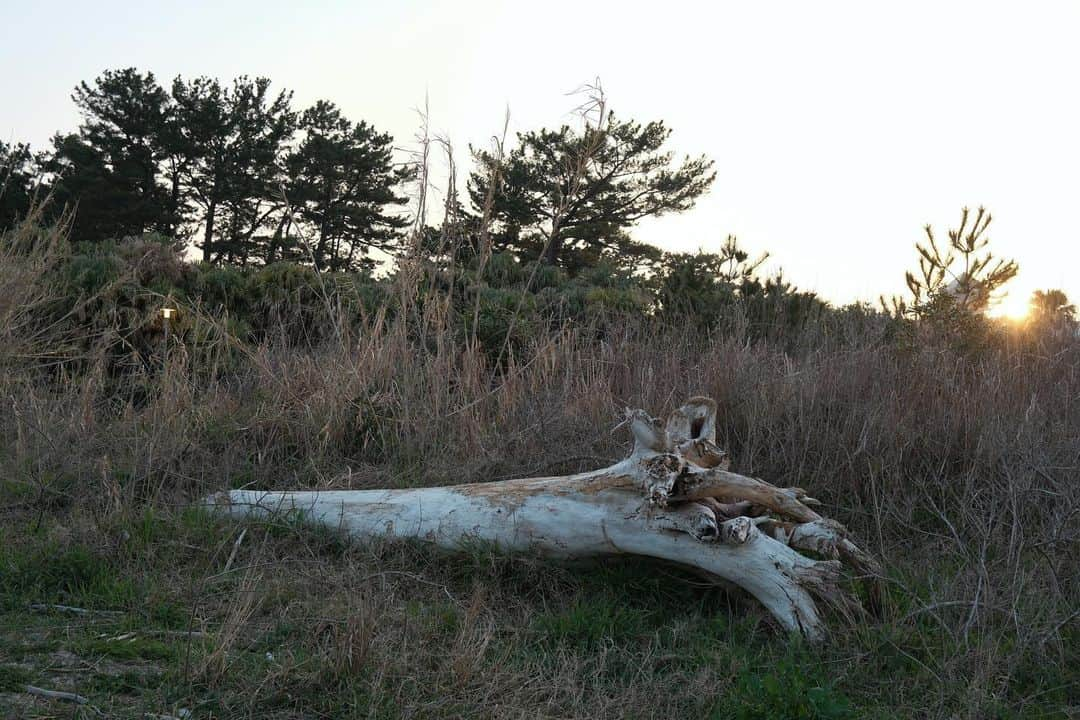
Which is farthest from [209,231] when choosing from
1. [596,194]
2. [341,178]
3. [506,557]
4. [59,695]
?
[59,695]

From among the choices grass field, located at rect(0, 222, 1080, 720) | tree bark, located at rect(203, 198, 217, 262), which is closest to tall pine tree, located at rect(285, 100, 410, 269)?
tree bark, located at rect(203, 198, 217, 262)

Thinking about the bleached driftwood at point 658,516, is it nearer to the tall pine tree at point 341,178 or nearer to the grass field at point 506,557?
the grass field at point 506,557

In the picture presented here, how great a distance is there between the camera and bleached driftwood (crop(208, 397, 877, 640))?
13.4 feet

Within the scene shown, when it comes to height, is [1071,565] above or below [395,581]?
above

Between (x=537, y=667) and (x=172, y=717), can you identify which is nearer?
(x=172, y=717)

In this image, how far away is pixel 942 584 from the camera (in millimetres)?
4207

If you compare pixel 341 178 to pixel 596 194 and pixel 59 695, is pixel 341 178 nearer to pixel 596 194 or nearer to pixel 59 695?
pixel 596 194

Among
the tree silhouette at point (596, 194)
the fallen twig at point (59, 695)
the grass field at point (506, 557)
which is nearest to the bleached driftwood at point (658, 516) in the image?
the grass field at point (506, 557)

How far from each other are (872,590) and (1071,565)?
96cm

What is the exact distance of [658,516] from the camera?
4363 mm

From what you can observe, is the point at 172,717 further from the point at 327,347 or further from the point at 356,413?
the point at 327,347

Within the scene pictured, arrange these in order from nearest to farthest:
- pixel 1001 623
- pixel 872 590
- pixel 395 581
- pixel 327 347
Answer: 1. pixel 1001 623
2. pixel 872 590
3. pixel 395 581
4. pixel 327 347

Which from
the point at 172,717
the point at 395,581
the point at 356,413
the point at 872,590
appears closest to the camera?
the point at 172,717

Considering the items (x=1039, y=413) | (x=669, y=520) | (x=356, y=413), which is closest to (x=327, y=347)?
(x=356, y=413)
